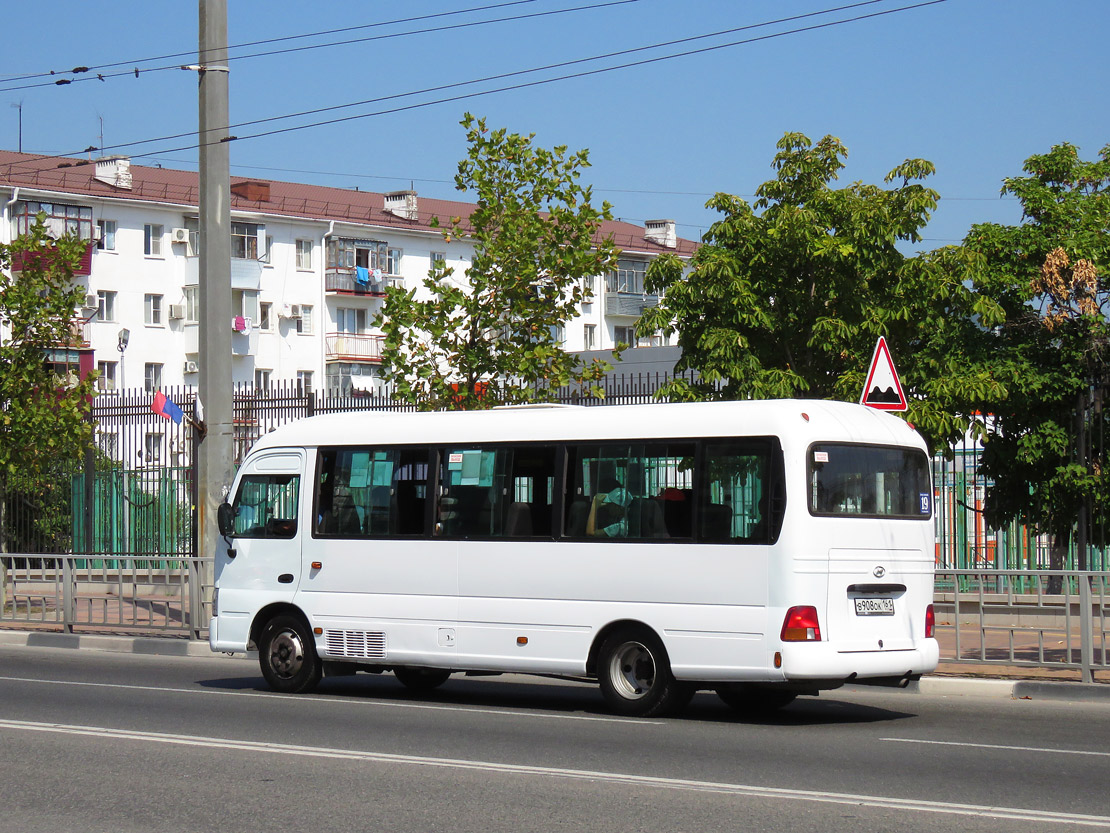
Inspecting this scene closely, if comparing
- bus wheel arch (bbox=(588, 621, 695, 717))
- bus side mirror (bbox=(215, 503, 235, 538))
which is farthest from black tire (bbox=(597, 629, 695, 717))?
bus side mirror (bbox=(215, 503, 235, 538))

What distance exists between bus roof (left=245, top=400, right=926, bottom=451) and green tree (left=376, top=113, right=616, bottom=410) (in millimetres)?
5512

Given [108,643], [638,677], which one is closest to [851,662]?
[638,677]

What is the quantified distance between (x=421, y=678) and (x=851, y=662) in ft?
16.0

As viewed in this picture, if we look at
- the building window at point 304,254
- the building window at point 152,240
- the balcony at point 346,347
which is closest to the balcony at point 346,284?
the building window at point 304,254

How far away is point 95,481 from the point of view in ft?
95.5

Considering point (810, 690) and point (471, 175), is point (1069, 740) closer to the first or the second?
point (810, 690)

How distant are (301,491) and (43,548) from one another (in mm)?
18423

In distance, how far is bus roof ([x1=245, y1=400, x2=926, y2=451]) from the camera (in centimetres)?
1207

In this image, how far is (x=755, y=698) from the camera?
13156 millimetres

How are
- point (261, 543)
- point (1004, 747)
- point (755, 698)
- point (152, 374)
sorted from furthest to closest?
1. point (152, 374)
2. point (261, 543)
3. point (755, 698)
4. point (1004, 747)

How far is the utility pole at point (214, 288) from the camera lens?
19906 mm

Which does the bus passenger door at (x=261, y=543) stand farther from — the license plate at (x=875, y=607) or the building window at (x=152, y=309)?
the building window at (x=152, y=309)

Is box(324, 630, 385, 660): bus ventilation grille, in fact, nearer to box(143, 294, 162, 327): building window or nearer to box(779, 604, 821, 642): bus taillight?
box(779, 604, 821, 642): bus taillight

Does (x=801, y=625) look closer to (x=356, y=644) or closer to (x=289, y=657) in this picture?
(x=356, y=644)
